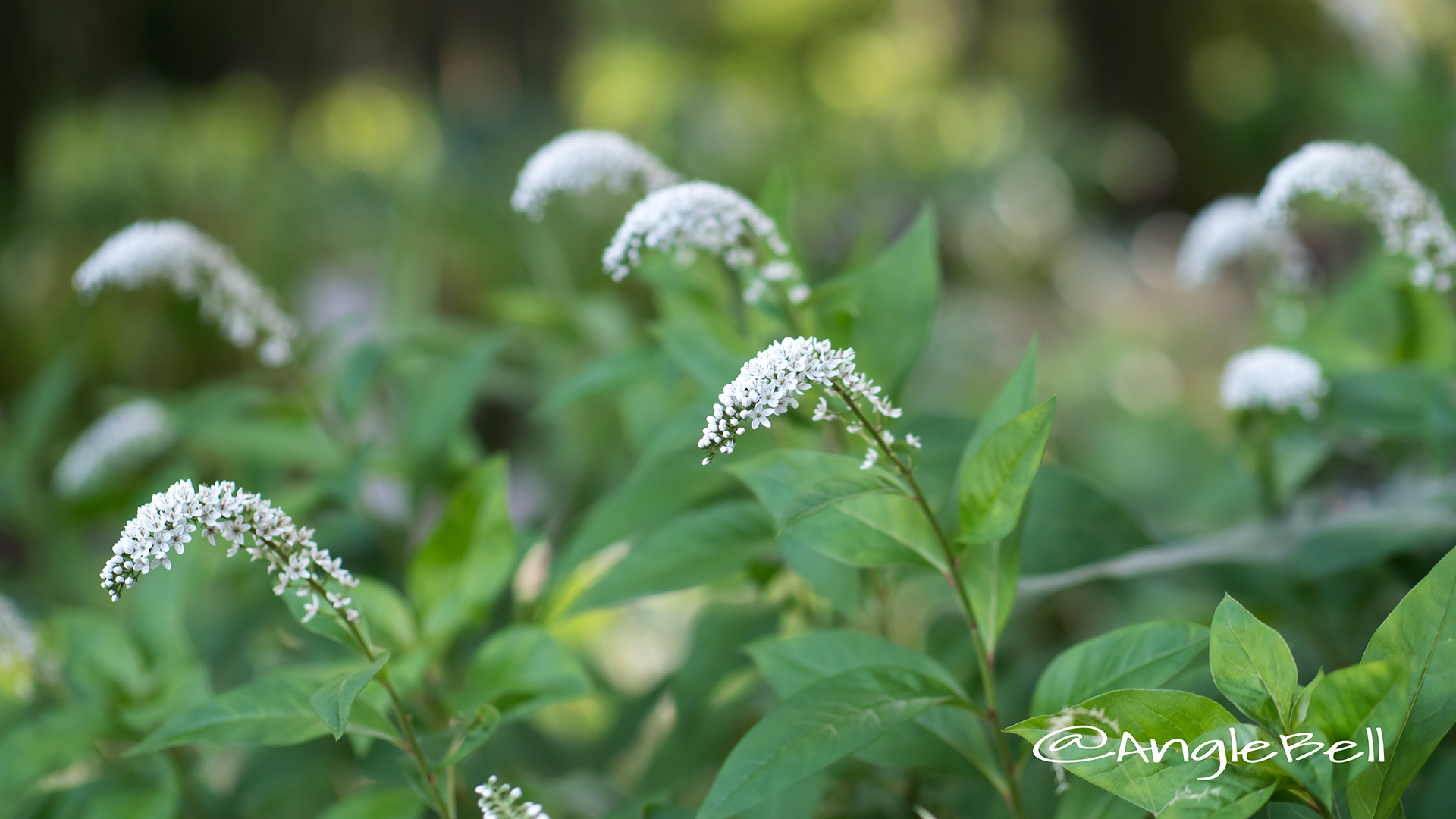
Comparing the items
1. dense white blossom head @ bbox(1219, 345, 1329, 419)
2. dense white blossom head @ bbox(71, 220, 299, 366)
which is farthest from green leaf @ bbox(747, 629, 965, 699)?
dense white blossom head @ bbox(71, 220, 299, 366)

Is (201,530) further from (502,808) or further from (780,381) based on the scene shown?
(780,381)

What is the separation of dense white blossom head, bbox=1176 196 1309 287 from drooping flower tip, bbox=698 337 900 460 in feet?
2.36

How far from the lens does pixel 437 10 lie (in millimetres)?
6883

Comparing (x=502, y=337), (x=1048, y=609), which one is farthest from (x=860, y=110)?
(x=502, y=337)

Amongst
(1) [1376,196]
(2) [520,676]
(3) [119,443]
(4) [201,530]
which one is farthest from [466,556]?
(1) [1376,196]

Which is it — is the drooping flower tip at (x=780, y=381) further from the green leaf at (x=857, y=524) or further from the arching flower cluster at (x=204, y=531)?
the arching flower cluster at (x=204, y=531)

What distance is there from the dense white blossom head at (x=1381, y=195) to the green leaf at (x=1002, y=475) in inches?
16.2

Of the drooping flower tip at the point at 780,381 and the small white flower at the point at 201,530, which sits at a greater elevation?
the small white flower at the point at 201,530

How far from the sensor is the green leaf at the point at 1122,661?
55 centimetres

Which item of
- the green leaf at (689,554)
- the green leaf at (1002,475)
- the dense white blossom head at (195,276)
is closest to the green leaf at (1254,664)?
the green leaf at (1002,475)

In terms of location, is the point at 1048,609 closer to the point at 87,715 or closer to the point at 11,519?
the point at 87,715

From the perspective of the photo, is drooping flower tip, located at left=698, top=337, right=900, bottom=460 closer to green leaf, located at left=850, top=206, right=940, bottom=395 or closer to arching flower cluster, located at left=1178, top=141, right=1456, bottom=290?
green leaf, located at left=850, top=206, right=940, bottom=395

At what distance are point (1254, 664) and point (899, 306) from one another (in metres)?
0.37

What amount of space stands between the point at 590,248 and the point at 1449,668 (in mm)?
2922
